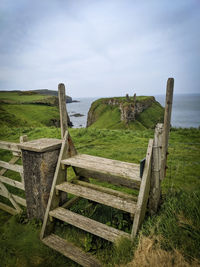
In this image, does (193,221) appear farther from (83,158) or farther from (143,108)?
(143,108)

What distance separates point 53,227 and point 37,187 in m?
0.90

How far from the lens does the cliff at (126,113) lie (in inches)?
2231

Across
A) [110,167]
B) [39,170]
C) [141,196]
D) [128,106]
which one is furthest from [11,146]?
[128,106]

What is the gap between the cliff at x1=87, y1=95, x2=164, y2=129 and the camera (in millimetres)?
56656

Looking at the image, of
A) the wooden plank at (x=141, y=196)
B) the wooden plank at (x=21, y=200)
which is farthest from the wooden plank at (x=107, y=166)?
the wooden plank at (x=21, y=200)

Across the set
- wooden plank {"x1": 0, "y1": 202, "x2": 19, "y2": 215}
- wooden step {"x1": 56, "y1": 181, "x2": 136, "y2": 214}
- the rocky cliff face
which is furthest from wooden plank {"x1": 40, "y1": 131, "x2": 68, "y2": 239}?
the rocky cliff face

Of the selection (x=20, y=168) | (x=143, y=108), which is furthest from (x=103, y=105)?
(x=20, y=168)

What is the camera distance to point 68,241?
302 centimetres

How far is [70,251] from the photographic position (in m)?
2.74

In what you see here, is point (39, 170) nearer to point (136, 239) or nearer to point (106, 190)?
point (106, 190)

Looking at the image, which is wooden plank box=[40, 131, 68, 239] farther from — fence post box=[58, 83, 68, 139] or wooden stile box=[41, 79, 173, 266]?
fence post box=[58, 83, 68, 139]

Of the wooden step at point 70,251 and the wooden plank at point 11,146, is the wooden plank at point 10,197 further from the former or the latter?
the wooden step at point 70,251

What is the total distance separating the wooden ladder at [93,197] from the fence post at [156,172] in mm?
123

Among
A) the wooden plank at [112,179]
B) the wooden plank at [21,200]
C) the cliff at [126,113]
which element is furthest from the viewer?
the cliff at [126,113]
